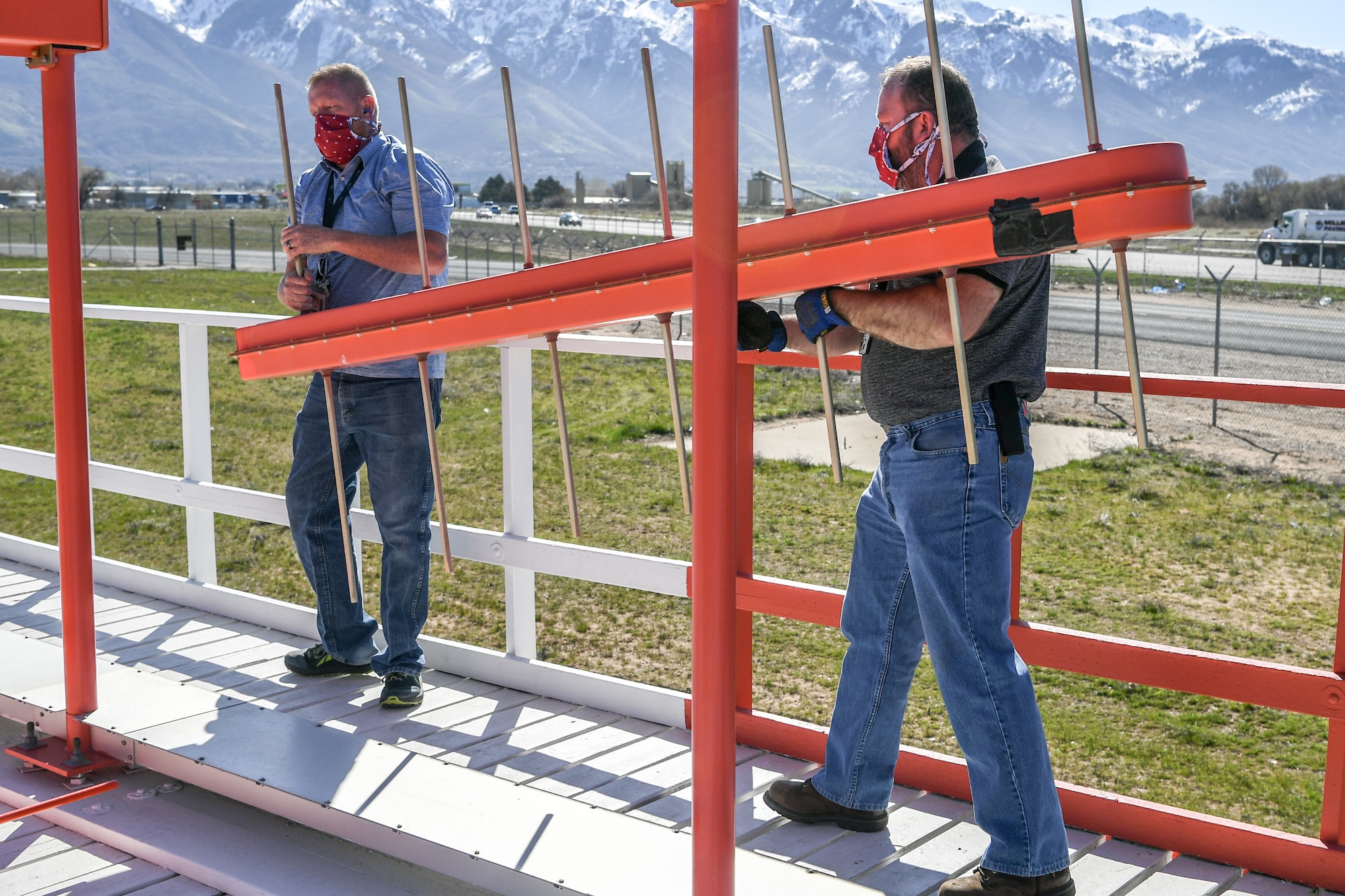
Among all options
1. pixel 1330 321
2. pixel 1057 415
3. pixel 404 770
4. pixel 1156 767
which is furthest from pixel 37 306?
pixel 1330 321

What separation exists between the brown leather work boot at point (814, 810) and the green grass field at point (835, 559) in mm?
2718

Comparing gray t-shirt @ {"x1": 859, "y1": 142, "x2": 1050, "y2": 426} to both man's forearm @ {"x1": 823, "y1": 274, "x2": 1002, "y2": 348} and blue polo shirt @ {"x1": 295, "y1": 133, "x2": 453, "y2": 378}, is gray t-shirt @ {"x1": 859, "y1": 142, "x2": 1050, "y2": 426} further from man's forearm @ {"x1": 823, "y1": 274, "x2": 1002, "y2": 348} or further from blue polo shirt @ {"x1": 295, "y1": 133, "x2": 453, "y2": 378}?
blue polo shirt @ {"x1": 295, "y1": 133, "x2": 453, "y2": 378}

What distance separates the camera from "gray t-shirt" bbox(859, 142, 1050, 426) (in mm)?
2703

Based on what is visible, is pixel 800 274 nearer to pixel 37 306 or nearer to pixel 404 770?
pixel 404 770

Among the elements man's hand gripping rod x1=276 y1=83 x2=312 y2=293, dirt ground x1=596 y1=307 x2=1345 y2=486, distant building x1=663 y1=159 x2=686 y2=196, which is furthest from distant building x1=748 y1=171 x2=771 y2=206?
dirt ground x1=596 y1=307 x2=1345 y2=486

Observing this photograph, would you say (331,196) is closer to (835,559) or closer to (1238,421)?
(835,559)

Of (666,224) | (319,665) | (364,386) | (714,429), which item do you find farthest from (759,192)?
(319,665)

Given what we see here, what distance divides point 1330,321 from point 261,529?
27.8m

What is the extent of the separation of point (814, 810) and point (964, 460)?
124 cm

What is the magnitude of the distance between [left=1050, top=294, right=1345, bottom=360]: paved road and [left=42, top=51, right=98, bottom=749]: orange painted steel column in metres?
23.5

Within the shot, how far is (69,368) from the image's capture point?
12.0ft

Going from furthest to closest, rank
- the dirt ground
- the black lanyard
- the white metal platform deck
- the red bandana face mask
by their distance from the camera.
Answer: the dirt ground → the black lanyard → the red bandana face mask → the white metal platform deck

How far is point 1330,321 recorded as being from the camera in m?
30.4

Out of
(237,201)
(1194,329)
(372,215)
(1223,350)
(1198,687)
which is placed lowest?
(1198,687)
